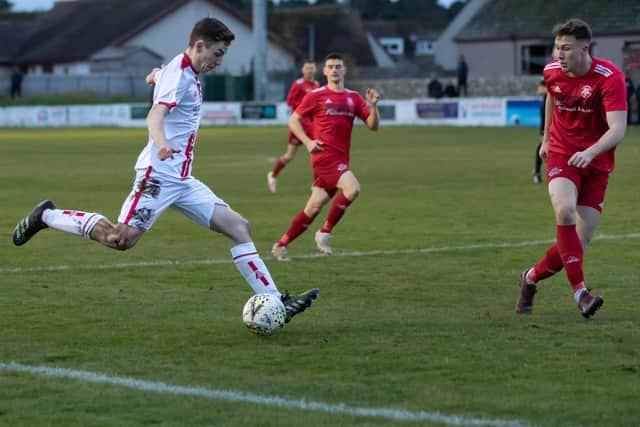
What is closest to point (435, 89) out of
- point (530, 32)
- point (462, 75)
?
point (462, 75)

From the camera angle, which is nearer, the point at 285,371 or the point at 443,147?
the point at 285,371

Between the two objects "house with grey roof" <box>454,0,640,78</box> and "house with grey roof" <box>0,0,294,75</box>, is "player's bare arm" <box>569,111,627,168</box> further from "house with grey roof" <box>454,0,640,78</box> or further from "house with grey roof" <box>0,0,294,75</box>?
"house with grey roof" <box>0,0,294,75</box>

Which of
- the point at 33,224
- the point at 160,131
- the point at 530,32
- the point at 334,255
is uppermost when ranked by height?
the point at 530,32

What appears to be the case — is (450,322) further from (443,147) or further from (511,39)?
(511,39)

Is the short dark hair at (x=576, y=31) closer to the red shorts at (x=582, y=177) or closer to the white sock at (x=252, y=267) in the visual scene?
the red shorts at (x=582, y=177)

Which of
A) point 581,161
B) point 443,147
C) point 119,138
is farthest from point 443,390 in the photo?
point 119,138

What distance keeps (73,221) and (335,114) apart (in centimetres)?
492

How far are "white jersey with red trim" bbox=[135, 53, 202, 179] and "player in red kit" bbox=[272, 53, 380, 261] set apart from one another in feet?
13.1

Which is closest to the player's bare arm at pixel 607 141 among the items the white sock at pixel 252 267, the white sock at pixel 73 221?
the white sock at pixel 252 267

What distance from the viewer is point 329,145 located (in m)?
12.8

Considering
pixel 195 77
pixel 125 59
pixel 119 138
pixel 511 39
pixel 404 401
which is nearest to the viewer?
pixel 404 401

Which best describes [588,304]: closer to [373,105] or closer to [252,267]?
[252,267]

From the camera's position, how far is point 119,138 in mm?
41281

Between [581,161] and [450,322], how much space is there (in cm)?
139
